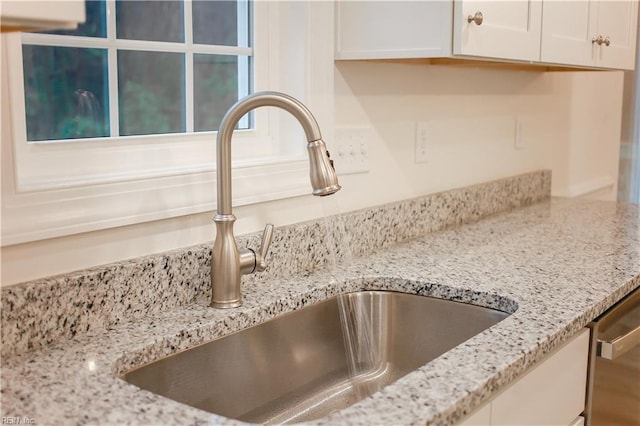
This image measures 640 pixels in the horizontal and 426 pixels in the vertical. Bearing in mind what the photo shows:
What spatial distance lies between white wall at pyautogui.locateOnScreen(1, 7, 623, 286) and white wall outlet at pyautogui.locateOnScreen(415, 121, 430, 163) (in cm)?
2

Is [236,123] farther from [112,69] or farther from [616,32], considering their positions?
[616,32]

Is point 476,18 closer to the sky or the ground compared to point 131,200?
closer to the sky

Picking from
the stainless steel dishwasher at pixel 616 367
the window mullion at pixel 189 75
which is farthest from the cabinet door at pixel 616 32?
the window mullion at pixel 189 75

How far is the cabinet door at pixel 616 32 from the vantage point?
2113 millimetres

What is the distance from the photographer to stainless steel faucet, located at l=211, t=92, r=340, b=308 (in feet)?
3.85

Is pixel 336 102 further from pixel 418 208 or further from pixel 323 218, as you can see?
pixel 418 208

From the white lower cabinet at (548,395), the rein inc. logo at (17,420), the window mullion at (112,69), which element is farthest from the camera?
the window mullion at (112,69)

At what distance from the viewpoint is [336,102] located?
166 cm

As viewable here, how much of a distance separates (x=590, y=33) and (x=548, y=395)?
4.02 feet

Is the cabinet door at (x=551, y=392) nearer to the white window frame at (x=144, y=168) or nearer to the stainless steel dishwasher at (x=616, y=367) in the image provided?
the stainless steel dishwasher at (x=616, y=367)

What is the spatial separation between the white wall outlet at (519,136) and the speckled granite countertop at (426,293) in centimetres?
49

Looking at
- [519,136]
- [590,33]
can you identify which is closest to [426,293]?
[590,33]

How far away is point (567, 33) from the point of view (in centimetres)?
191

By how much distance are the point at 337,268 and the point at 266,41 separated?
1.70 ft
